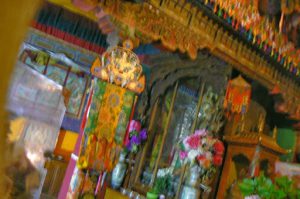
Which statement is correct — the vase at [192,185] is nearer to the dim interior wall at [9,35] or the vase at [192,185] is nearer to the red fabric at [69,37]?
the red fabric at [69,37]

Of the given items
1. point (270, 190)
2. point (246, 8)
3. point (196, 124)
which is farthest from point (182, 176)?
point (246, 8)

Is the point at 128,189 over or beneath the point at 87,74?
beneath

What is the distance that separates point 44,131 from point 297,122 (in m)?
5.33

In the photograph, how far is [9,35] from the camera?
35 cm

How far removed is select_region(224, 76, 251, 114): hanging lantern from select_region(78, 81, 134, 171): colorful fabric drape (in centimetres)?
147

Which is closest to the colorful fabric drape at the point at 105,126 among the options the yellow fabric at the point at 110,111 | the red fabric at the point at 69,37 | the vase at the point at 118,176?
the yellow fabric at the point at 110,111

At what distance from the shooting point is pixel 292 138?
538 centimetres

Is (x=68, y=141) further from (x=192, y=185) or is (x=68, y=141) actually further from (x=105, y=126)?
(x=105, y=126)

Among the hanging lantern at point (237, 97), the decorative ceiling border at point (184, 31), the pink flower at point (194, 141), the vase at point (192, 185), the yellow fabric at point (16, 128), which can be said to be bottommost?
the vase at point (192, 185)

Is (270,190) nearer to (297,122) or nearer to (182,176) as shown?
(182,176)

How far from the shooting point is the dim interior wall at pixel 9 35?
339 millimetres

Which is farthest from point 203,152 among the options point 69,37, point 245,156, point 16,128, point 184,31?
point 16,128

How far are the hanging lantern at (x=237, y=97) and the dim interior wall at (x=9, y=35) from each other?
11.3 ft

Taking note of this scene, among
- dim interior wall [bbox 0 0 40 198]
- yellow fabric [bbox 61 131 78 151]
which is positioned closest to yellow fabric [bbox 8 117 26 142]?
dim interior wall [bbox 0 0 40 198]
